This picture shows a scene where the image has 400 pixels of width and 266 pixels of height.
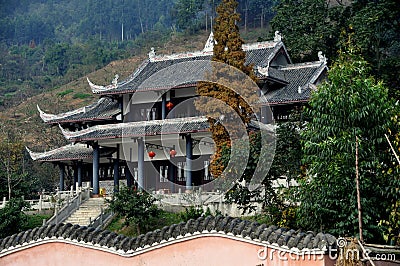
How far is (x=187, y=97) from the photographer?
104ft

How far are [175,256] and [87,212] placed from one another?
49.1 ft

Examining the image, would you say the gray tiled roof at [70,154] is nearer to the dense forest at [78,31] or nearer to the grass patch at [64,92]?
the grass patch at [64,92]

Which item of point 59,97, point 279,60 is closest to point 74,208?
point 279,60

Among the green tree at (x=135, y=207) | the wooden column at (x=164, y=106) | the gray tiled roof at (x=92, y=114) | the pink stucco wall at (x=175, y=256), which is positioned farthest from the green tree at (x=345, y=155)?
the gray tiled roof at (x=92, y=114)

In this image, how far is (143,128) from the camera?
3025cm

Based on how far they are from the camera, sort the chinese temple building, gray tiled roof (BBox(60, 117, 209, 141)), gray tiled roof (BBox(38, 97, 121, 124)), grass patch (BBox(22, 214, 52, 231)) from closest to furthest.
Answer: grass patch (BBox(22, 214, 52, 231))
gray tiled roof (BBox(60, 117, 209, 141))
the chinese temple building
gray tiled roof (BBox(38, 97, 121, 124))

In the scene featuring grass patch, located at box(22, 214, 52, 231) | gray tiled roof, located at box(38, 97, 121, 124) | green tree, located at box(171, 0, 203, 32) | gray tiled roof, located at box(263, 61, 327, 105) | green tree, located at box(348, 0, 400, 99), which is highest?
green tree, located at box(171, 0, 203, 32)

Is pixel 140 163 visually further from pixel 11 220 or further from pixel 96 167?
pixel 11 220

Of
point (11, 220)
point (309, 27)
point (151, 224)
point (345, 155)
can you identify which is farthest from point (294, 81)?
point (345, 155)

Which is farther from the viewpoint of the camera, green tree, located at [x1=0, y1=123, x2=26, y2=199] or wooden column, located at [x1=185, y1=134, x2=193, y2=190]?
green tree, located at [x1=0, y1=123, x2=26, y2=199]

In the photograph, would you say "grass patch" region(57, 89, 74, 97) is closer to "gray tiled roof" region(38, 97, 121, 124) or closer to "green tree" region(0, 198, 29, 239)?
"gray tiled roof" region(38, 97, 121, 124)

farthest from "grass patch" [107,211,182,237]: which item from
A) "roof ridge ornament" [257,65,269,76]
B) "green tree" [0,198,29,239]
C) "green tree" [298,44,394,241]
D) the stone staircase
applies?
"green tree" [298,44,394,241]

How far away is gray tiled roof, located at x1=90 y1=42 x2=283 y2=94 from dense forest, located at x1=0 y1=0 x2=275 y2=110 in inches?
1839

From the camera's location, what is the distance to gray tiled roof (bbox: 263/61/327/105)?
29594 mm
